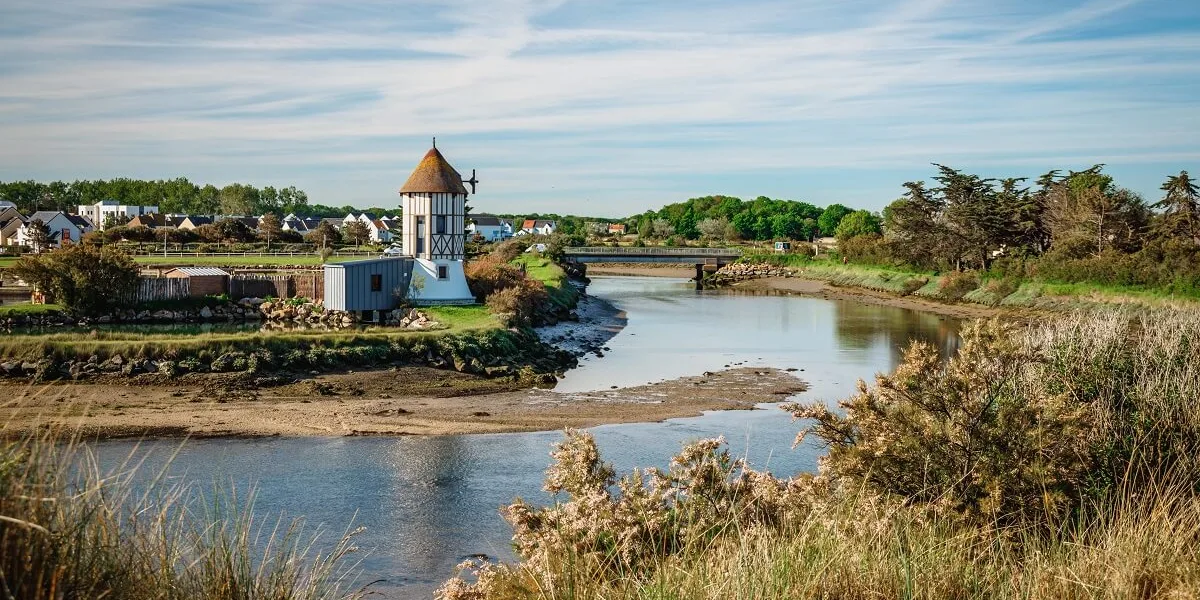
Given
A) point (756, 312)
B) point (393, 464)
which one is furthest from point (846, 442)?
point (756, 312)

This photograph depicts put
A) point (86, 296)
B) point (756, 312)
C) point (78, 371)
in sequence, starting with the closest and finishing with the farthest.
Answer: point (78, 371), point (86, 296), point (756, 312)

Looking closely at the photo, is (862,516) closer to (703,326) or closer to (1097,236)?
(703,326)

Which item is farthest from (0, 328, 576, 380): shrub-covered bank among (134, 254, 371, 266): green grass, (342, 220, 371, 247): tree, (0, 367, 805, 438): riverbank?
(342, 220, 371, 247): tree

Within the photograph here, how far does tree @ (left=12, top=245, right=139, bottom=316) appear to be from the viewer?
1391 inches

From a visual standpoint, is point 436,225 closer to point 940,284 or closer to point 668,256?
point 940,284

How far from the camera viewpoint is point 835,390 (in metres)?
26.7

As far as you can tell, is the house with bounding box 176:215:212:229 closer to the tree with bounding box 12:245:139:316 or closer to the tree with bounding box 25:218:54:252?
the tree with bounding box 25:218:54:252

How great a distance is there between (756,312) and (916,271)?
1793 centimetres

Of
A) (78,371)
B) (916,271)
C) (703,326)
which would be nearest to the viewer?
(78,371)

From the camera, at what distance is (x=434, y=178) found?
129ft

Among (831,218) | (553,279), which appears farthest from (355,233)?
(831,218)

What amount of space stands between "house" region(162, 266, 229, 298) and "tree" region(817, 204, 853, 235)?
10245 cm

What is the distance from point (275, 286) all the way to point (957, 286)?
36532 mm

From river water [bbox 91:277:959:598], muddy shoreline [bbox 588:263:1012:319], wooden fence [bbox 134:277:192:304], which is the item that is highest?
wooden fence [bbox 134:277:192:304]
